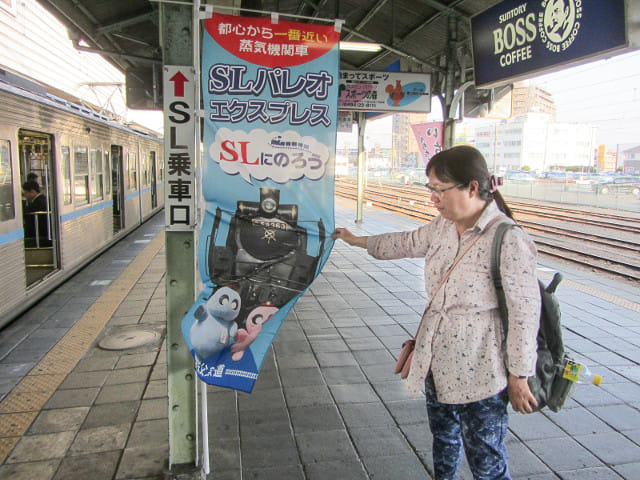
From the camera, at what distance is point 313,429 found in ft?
10.1

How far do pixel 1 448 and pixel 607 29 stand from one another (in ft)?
15.4

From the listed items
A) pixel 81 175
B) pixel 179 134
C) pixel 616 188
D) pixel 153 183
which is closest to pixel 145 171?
pixel 153 183

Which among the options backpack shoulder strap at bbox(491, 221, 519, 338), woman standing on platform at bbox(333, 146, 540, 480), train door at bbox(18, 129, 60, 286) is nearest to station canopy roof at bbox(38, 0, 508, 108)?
train door at bbox(18, 129, 60, 286)

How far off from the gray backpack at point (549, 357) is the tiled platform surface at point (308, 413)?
0.97 metres

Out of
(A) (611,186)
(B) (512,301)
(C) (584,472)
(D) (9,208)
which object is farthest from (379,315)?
(A) (611,186)

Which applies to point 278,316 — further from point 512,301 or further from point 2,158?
point 2,158

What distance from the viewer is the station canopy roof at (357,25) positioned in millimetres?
6246

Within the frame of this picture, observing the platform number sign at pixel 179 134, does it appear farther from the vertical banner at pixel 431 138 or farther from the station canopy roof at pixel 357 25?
the vertical banner at pixel 431 138

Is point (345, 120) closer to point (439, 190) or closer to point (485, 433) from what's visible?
point (439, 190)

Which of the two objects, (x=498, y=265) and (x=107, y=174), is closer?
(x=498, y=265)

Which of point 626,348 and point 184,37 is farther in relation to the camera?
point 626,348

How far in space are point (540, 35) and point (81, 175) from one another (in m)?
6.67

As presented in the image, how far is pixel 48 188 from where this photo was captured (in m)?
6.39

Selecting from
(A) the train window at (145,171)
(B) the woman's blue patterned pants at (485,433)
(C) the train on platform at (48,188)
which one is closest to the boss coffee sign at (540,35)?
(B) the woman's blue patterned pants at (485,433)
